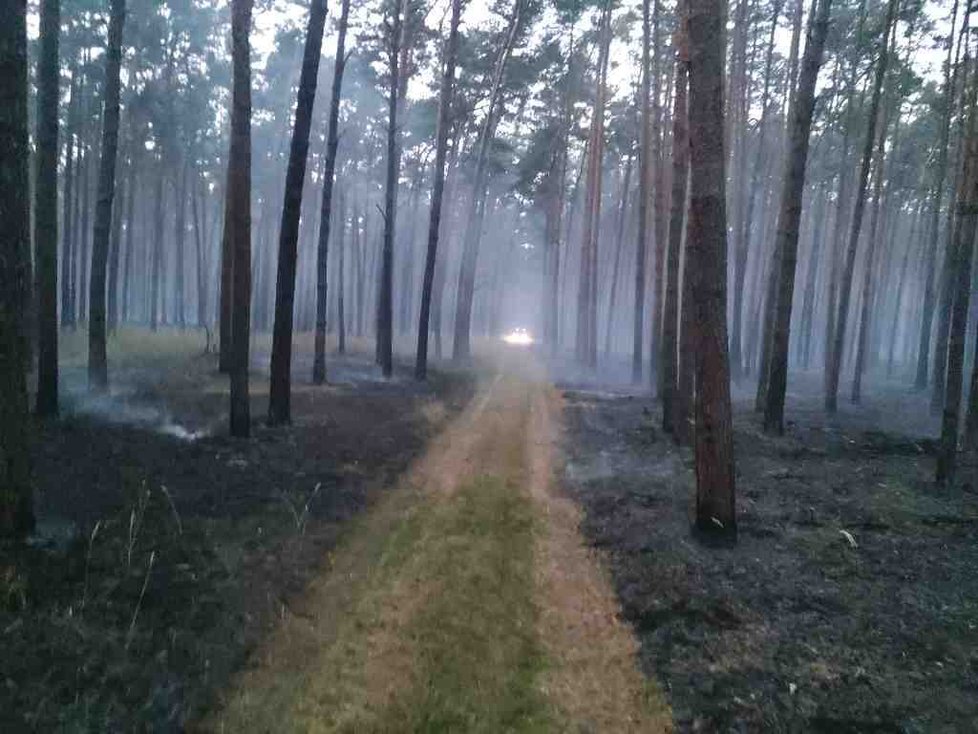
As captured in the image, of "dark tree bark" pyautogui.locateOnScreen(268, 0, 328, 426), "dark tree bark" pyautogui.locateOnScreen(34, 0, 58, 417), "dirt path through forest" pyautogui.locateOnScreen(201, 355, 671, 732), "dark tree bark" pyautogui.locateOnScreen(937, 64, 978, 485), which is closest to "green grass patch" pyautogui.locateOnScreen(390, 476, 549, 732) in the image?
"dirt path through forest" pyautogui.locateOnScreen(201, 355, 671, 732)

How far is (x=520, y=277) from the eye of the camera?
115 meters

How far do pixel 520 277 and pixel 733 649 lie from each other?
110135mm

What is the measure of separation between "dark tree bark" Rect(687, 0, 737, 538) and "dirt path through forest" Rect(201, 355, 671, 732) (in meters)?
1.75

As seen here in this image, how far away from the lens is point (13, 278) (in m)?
6.21

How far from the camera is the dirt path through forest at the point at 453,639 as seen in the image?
4.71 m

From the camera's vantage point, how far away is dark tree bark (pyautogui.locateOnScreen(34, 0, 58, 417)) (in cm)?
1167

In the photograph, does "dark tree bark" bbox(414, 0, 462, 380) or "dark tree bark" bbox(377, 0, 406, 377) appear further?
"dark tree bark" bbox(414, 0, 462, 380)

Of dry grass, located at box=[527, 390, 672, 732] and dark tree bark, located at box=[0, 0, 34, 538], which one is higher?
dark tree bark, located at box=[0, 0, 34, 538]

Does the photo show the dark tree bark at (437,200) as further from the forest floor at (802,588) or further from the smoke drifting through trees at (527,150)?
the forest floor at (802,588)

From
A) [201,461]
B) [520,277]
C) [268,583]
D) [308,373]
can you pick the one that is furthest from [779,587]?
[520,277]

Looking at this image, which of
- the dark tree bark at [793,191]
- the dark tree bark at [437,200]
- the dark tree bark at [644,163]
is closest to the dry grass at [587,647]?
the dark tree bark at [793,191]

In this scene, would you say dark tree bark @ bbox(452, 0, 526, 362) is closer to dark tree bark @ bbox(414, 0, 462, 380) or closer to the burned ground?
dark tree bark @ bbox(414, 0, 462, 380)

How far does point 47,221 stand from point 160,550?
26.5ft

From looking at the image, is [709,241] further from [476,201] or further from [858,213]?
[476,201]
